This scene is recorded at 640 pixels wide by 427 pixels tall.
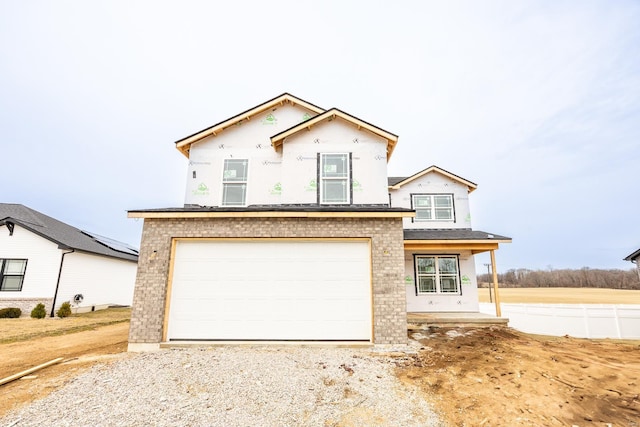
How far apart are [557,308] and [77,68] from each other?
151 ft

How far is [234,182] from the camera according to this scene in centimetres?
1085

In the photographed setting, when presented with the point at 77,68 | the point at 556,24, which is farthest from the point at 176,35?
the point at 556,24

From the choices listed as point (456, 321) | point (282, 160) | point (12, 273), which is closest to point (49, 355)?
point (282, 160)

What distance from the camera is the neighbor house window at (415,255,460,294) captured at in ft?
43.6

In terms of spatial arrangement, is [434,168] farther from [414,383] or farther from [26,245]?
[26,245]

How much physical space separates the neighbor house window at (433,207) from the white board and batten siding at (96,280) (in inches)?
785

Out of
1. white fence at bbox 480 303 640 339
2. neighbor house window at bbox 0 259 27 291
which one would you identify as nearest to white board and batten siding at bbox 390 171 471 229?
white fence at bbox 480 303 640 339

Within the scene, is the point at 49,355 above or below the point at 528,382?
below

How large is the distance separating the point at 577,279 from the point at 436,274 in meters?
66.5

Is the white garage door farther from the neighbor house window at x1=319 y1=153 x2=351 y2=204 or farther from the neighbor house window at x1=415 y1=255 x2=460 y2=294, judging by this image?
the neighbor house window at x1=415 y1=255 x2=460 y2=294

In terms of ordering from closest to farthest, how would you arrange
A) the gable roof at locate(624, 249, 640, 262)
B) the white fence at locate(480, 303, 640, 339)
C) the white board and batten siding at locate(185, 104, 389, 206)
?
the white fence at locate(480, 303, 640, 339)
the white board and batten siding at locate(185, 104, 389, 206)
the gable roof at locate(624, 249, 640, 262)

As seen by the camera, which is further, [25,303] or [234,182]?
[25,303]

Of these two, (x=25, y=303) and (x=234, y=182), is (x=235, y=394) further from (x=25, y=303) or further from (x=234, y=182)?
(x=25, y=303)

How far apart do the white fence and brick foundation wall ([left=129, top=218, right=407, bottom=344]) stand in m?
7.29
